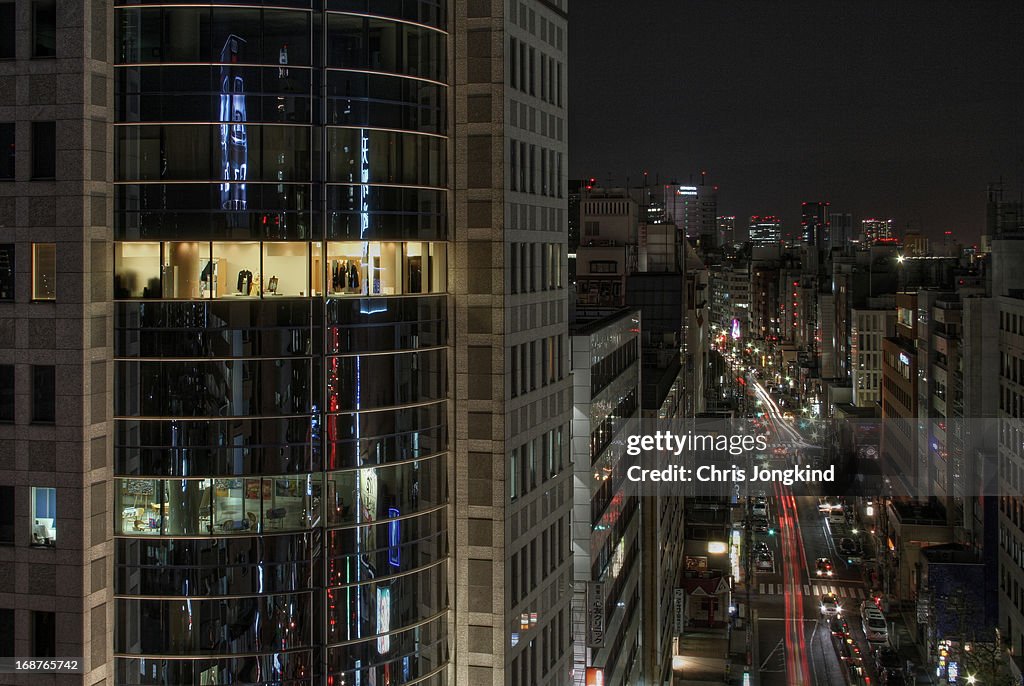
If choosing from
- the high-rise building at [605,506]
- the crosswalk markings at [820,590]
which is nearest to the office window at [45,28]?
the high-rise building at [605,506]

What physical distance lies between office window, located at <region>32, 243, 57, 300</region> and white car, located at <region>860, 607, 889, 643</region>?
54910 mm

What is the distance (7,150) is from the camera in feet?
57.2

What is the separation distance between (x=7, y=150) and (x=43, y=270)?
184 centimetres

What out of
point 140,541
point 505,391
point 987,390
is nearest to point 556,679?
point 505,391

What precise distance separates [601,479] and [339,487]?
51.1ft

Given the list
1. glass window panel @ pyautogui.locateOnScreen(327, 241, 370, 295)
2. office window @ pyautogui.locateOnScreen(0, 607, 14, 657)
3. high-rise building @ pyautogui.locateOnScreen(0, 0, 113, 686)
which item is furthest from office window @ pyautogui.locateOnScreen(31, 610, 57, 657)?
glass window panel @ pyautogui.locateOnScreen(327, 241, 370, 295)

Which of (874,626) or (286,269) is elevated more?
(286,269)

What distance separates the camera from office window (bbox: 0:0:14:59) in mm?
17328

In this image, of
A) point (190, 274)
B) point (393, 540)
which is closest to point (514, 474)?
point (393, 540)

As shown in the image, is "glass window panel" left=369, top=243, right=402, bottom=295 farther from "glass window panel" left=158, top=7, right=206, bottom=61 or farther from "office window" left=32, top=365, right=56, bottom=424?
"office window" left=32, top=365, right=56, bottom=424

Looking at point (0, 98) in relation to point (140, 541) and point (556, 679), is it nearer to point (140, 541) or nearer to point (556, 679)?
point (140, 541)

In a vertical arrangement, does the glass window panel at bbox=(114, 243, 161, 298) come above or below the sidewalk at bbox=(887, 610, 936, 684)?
above

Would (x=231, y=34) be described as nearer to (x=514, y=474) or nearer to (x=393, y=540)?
(x=393, y=540)

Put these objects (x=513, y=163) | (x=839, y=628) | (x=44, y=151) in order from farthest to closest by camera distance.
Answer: (x=839, y=628) < (x=513, y=163) < (x=44, y=151)
